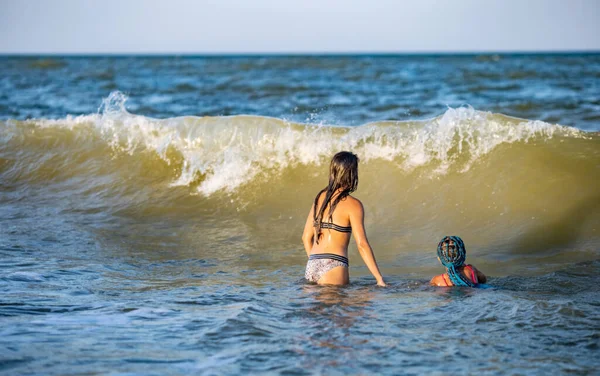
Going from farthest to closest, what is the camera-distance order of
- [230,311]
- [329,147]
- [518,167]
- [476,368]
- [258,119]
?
[258,119] → [329,147] → [518,167] → [230,311] → [476,368]

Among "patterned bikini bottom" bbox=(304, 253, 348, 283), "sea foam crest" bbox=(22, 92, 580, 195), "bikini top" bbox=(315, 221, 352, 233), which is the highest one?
"sea foam crest" bbox=(22, 92, 580, 195)

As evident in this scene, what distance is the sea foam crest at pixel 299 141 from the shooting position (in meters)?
9.31

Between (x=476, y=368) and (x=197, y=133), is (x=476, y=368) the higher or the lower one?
the lower one

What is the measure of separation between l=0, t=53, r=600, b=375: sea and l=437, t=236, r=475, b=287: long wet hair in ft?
0.43

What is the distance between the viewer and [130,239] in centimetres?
802

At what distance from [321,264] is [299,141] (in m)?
4.74

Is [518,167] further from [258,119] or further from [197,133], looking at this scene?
[197,133]

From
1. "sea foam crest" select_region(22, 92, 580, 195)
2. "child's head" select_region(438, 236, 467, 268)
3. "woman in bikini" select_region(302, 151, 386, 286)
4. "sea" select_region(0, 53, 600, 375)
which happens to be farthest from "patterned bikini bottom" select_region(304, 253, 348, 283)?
"sea foam crest" select_region(22, 92, 580, 195)

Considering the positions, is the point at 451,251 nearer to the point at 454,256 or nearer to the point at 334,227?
the point at 454,256

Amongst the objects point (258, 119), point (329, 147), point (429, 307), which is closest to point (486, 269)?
point (429, 307)

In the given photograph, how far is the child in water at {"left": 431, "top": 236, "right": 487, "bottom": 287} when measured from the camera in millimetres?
5492

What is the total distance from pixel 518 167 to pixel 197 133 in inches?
196

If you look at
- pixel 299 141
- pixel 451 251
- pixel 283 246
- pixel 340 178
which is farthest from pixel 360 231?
pixel 299 141

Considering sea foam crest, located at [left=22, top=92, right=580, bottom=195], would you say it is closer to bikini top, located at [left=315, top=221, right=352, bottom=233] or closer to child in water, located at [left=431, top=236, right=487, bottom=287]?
child in water, located at [left=431, top=236, right=487, bottom=287]
